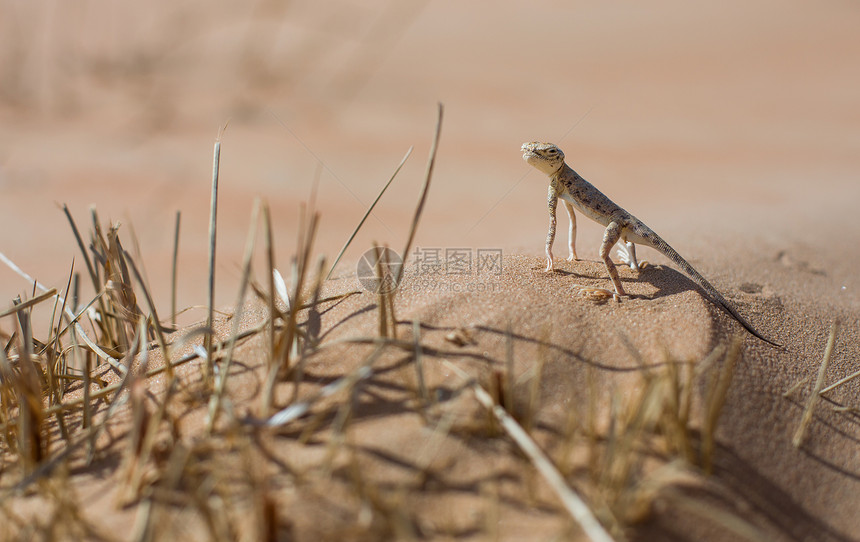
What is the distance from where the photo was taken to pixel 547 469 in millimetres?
1406

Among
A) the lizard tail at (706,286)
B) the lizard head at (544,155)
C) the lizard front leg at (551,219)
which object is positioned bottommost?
the lizard tail at (706,286)

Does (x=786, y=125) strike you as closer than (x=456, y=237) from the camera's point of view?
No

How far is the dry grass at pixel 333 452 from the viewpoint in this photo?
1.36m

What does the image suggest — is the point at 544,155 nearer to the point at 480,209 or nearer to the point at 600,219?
the point at 600,219

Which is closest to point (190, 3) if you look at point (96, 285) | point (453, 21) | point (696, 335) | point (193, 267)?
point (453, 21)

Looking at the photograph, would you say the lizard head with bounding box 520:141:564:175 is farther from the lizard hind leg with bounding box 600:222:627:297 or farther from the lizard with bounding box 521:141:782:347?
the lizard hind leg with bounding box 600:222:627:297

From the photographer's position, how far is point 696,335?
2047 mm

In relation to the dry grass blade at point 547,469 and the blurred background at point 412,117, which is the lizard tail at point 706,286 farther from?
the dry grass blade at point 547,469

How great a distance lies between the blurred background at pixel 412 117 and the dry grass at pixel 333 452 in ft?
5.79

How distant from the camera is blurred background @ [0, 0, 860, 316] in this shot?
619 centimetres

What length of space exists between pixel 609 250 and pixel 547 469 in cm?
139

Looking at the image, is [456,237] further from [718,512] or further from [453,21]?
[453,21]

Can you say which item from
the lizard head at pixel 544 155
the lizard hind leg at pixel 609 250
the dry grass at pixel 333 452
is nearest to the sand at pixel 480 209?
the dry grass at pixel 333 452

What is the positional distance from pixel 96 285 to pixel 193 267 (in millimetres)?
2987
